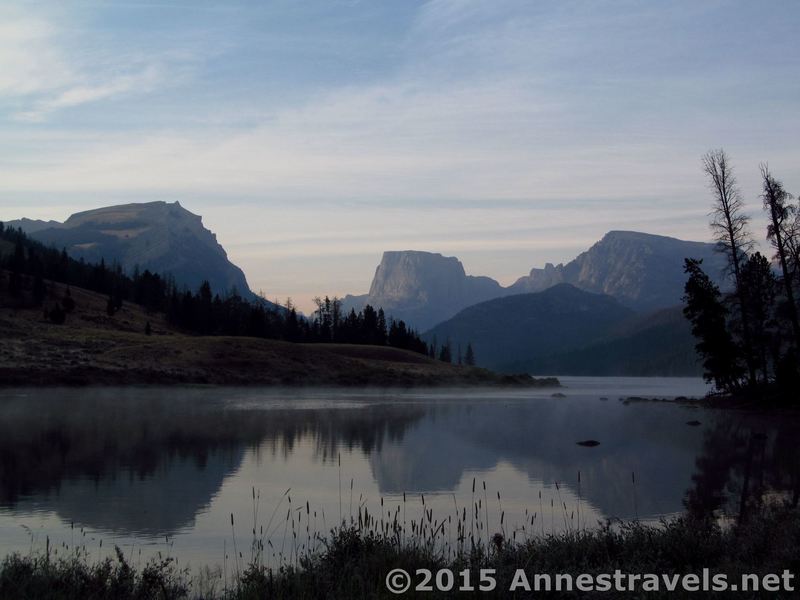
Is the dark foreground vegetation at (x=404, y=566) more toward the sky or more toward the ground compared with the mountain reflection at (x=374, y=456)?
more toward the sky

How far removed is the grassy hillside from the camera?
8800 centimetres

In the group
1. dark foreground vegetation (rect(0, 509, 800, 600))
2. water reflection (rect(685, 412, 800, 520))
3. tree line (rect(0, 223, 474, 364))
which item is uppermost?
tree line (rect(0, 223, 474, 364))

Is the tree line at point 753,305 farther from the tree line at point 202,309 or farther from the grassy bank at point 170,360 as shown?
the tree line at point 202,309

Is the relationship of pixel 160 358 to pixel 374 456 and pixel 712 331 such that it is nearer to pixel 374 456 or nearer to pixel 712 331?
pixel 712 331

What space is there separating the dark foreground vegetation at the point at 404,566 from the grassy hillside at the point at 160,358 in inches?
3029

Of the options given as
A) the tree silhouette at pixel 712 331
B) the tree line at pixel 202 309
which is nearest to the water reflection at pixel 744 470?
the tree silhouette at pixel 712 331

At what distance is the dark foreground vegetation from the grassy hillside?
76.9 m

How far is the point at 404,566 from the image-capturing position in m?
11.5

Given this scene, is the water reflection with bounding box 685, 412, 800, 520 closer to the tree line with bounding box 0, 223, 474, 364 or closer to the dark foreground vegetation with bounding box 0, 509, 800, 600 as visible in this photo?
the dark foreground vegetation with bounding box 0, 509, 800, 600

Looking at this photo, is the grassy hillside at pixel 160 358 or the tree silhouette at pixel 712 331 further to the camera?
the grassy hillside at pixel 160 358

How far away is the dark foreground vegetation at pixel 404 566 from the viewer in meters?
10.4

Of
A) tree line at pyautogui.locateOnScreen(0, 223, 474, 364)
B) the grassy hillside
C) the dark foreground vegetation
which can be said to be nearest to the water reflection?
the dark foreground vegetation

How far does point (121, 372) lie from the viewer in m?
90.3

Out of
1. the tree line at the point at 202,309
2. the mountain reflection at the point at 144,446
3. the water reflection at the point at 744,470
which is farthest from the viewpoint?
the tree line at the point at 202,309
